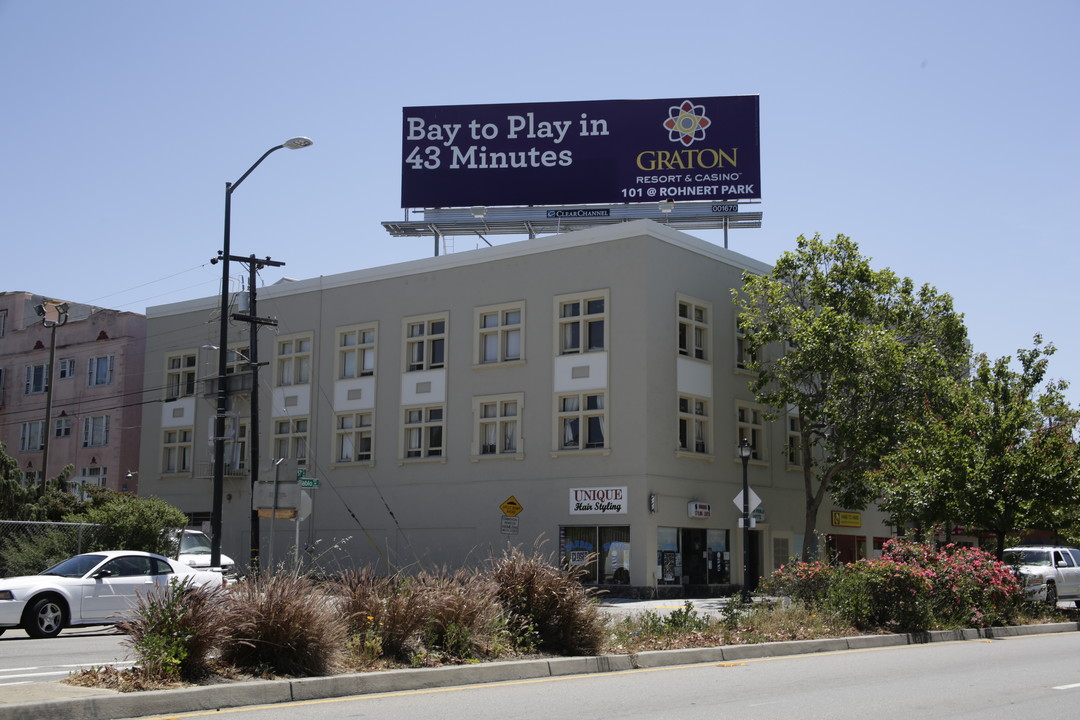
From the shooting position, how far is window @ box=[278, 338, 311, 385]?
1690 inches

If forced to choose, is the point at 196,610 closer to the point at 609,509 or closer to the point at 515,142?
the point at 609,509

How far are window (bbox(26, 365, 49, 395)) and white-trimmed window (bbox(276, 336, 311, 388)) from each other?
17147mm

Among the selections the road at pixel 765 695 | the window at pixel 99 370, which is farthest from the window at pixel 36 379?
the road at pixel 765 695

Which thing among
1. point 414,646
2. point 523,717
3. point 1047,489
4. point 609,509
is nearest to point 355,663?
point 414,646

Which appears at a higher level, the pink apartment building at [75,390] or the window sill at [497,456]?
the pink apartment building at [75,390]

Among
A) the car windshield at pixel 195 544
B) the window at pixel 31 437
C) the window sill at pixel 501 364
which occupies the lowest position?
the car windshield at pixel 195 544

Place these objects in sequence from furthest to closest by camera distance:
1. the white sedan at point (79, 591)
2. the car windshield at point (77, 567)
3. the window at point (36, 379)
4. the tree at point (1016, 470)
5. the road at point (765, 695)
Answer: the window at point (36, 379)
the tree at point (1016, 470)
the car windshield at point (77, 567)
the white sedan at point (79, 591)
the road at point (765, 695)

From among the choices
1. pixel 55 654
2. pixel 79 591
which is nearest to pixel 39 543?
pixel 79 591

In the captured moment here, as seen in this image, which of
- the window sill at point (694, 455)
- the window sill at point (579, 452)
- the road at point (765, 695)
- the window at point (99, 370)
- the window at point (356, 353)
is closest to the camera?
the road at point (765, 695)

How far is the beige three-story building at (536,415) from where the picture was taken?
3444 cm

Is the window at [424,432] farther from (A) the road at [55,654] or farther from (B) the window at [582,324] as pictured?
(A) the road at [55,654]

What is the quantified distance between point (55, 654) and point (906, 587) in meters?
13.3

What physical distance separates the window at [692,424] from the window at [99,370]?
28.7m

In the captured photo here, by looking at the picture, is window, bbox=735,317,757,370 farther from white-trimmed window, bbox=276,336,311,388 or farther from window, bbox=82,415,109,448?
window, bbox=82,415,109,448
